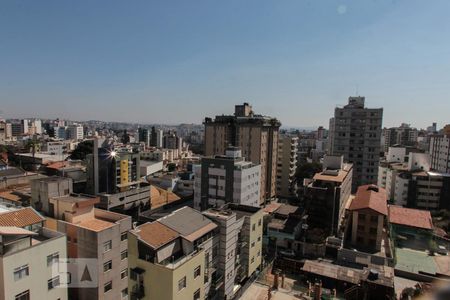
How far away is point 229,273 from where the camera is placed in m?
15.0

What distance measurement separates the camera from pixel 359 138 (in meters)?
41.0

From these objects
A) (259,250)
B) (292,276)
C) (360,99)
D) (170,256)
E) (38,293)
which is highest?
(360,99)

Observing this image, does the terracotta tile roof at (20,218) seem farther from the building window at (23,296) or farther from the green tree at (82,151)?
the green tree at (82,151)

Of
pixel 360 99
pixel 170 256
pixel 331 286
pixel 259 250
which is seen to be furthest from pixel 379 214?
pixel 360 99

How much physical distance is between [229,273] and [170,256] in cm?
463

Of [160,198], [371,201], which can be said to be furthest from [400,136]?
[160,198]

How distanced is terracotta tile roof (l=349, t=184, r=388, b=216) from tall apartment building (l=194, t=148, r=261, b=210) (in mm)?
9637

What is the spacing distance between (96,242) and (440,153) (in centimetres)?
5349

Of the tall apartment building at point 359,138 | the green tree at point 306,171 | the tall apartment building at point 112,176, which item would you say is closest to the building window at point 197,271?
the tall apartment building at point 112,176

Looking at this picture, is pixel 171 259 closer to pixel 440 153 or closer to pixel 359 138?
pixel 359 138

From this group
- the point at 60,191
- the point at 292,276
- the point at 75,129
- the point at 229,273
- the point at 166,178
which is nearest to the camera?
the point at 229,273

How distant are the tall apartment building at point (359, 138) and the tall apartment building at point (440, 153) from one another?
14.0m

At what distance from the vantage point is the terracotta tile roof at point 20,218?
1142 cm

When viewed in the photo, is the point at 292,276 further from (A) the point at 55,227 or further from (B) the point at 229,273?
(A) the point at 55,227
